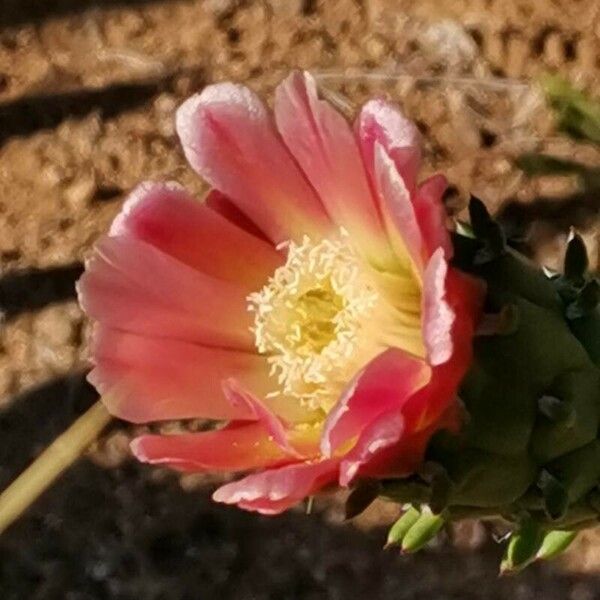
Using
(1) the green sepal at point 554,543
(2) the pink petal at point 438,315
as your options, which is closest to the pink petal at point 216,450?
A: (2) the pink petal at point 438,315

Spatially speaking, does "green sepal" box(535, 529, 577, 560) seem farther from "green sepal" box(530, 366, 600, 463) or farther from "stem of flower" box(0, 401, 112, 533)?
"stem of flower" box(0, 401, 112, 533)

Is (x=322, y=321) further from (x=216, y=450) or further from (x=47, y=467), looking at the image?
(x=47, y=467)

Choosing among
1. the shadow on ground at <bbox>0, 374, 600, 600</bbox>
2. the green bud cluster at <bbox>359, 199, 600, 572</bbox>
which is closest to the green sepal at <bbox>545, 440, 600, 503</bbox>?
the green bud cluster at <bbox>359, 199, 600, 572</bbox>

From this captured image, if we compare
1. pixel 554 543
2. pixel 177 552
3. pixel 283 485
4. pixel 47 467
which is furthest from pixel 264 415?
pixel 177 552

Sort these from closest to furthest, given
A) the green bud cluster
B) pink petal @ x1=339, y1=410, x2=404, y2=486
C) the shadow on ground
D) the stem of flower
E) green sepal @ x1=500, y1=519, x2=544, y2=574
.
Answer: pink petal @ x1=339, y1=410, x2=404, y2=486, the green bud cluster, green sepal @ x1=500, y1=519, x2=544, y2=574, the stem of flower, the shadow on ground

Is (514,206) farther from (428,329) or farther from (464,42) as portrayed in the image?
(428,329)

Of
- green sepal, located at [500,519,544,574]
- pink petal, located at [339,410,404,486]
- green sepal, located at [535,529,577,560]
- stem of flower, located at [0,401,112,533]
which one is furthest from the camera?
stem of flower, located at [0,401,112,533]
